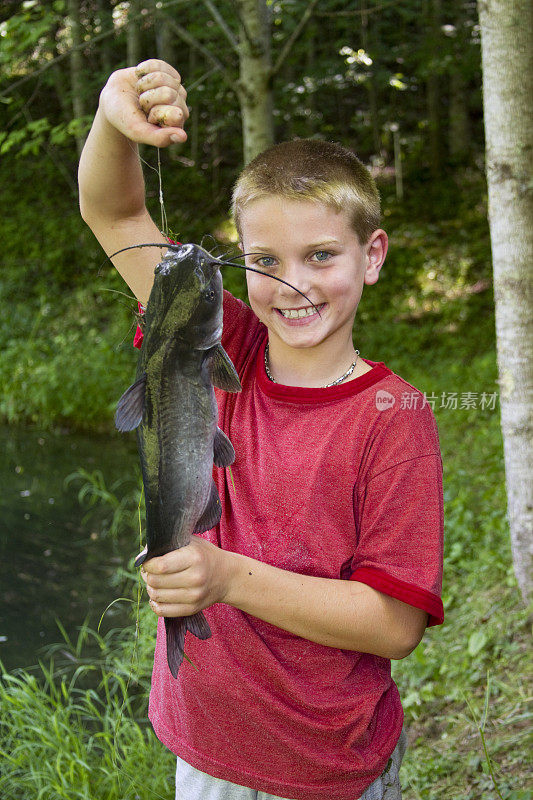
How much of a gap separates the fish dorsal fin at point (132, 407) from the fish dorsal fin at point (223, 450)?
17cm

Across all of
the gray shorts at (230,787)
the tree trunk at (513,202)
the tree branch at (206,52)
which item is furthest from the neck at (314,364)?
the tree branch at (206,52)

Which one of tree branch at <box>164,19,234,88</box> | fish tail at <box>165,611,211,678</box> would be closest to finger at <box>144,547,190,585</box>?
fish tail at <box>165,611,211,678</box>

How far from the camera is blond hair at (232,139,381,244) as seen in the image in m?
1.77

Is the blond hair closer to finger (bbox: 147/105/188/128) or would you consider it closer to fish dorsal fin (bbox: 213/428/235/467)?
finger (bbox: 147/105/188/128)

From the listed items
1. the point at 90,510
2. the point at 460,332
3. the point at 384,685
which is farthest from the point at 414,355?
the point at 384,685

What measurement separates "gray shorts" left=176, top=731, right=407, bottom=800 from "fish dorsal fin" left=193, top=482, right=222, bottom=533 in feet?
2.74

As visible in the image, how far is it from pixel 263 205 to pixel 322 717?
1.22 meters

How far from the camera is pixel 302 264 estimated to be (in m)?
1.76

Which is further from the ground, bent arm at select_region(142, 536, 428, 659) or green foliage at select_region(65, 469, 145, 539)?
bent arm at select_region(142, 536, 428, 659)

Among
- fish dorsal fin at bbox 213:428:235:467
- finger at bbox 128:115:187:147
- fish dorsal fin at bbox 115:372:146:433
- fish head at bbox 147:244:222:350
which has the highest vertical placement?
finger at bbox 128:115:187:147

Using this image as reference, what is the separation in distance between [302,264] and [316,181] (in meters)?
0.20

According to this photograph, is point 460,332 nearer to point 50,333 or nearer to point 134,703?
point 50,333

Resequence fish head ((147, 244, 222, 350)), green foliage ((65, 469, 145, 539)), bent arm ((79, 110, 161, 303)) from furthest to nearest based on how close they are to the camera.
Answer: green foliage ((65, 469, 145, 539)) → bent arm ((79, 110, 161, 303)) → fish head ((147, 244, 222, 350))

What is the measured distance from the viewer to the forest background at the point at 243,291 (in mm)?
3613
